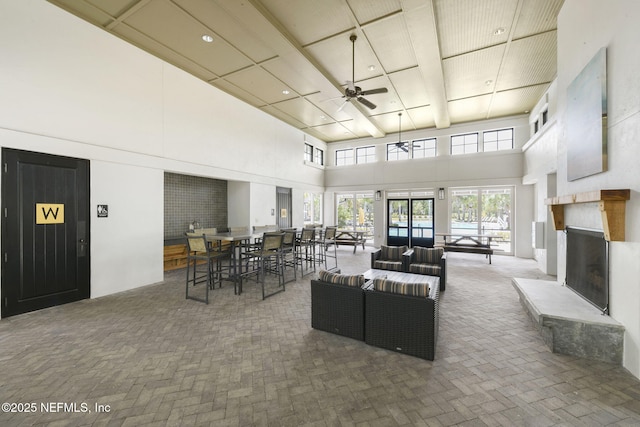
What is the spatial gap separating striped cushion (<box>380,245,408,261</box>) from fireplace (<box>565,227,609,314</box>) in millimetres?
2497

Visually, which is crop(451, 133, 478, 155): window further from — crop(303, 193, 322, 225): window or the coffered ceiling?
crop(303, 193, 322, 225): window

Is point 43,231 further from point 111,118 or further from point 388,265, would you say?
point 388,265

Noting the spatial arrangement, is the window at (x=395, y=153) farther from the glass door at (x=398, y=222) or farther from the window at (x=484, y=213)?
the window at (x=484, y=213)

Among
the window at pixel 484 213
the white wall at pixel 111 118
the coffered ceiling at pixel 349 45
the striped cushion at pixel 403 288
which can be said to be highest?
the coffered ceiling at pixel 349 45

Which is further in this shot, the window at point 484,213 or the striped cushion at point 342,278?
the window at point 484,213

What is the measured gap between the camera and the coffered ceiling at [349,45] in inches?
159

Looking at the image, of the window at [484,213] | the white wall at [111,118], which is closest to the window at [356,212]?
the window at [484,213]

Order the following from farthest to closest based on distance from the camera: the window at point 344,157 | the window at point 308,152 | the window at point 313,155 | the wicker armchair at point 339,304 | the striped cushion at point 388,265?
1. the window at point 344,157
2. the window at point 313,155
3. the window at point 308,152
4. the striped cushion at point 388,265
5. the wicker armchair at point 339,304

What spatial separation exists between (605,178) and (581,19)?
2192 millimetres

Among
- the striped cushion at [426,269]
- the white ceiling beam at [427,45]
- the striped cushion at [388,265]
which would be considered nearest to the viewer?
the white ceiling beam at [427,45]


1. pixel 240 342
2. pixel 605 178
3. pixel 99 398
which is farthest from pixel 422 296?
pixel 99 398

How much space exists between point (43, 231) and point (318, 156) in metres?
9.27

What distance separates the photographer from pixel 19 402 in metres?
2.01

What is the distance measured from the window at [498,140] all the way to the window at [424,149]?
1.71 meters
